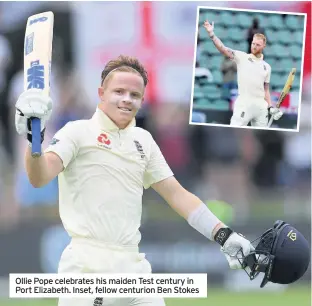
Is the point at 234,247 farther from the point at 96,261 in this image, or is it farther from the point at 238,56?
the point at 238,56

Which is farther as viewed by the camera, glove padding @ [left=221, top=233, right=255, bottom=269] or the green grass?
the green grass

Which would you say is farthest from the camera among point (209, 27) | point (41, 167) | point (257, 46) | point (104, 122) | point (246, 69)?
point (257, 46)

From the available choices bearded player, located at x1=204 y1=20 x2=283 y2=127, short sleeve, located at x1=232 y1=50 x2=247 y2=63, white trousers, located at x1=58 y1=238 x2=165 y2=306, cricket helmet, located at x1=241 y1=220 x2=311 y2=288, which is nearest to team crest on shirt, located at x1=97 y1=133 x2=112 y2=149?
white trousers, located at x1=58 y1=238 x2=165 y2=306

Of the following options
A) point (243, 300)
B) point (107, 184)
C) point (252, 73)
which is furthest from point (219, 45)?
point (243, 300)

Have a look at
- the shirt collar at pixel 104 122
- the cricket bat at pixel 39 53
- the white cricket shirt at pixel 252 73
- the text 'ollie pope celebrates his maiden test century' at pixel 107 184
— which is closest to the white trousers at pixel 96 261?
the text 'ollie pope celebrates his maiden test century' at pixel 107 184

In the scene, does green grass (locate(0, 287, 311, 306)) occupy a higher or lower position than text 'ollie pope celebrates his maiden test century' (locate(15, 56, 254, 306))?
lower

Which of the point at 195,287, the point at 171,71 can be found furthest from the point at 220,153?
the point at 195,287

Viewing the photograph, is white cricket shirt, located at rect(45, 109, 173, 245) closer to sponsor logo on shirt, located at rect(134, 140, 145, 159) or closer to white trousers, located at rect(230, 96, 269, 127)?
sponsor logo on shirt, located at rect(134, 140, 145, 159)

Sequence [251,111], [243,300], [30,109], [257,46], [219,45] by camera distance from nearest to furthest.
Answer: [30,109]
[251,111]
[219,45]
[257,46]
[243,300]
